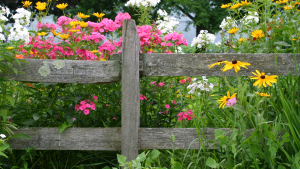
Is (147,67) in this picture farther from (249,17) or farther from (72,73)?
(249,17)

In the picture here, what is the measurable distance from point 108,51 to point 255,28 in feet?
3.76

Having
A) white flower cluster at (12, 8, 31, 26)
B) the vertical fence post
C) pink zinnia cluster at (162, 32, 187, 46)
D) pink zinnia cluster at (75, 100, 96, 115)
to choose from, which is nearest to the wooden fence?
the vertical fence post

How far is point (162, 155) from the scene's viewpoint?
2.04m

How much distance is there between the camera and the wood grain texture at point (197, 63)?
1.72 m

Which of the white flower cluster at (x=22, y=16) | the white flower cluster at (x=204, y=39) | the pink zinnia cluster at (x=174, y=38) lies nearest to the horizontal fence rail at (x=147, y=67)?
the white flower cluster at (x=22, y=16)

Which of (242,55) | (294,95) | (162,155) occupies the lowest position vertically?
(162,155)

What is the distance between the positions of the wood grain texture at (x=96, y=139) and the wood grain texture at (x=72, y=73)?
0.34 meters

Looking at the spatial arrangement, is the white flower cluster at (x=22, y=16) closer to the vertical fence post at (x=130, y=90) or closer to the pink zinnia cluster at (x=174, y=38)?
the vertical fence post at (x=130, y=90)

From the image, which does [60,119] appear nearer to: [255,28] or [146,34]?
[146,34]

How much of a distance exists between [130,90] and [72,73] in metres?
0.40

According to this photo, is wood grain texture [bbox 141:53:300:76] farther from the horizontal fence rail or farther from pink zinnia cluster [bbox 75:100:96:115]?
pink zinnia cluster [bbox 75:100:96:115]

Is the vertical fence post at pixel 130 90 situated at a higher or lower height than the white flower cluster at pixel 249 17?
lower

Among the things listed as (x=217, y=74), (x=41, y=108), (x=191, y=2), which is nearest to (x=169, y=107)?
(x=217, y=74)

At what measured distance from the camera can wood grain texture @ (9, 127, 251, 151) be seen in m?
1.73
